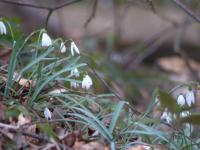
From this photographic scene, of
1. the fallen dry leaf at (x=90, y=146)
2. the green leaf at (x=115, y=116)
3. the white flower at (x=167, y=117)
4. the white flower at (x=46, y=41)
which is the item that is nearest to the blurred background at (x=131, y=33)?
the white flower at (x=167, y=117)

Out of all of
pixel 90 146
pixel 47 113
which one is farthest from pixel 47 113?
pixel 90 146

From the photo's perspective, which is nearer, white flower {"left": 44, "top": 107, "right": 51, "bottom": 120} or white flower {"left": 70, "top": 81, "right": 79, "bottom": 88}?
white flower {"left": 44, "top": 107, "right": 51, "bottom": 120}

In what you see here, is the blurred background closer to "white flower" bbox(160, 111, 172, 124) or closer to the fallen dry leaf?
"white flower" bbox(160, 111, 172, 124)

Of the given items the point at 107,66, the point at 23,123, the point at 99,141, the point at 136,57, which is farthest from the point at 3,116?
the point at 136,57

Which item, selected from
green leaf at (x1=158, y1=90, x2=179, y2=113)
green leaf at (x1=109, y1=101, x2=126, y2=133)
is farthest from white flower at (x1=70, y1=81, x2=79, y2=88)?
green leaf at (x1=158, y1=90, x2=179, y2=113)

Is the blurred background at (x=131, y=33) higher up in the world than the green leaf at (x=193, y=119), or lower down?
lower down

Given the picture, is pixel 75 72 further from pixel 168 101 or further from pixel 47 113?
pixel 168 101

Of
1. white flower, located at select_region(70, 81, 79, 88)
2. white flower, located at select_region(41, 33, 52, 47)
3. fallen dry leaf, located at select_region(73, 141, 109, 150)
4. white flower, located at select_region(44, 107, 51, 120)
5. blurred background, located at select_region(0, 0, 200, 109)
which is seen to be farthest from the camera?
blurred background, located at select_region(0, 0, 200, 109)

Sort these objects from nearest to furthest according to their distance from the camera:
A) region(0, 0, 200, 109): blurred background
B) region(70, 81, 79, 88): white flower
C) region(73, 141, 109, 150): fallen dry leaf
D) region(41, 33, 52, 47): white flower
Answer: region(73, 141, 109, 150): fallen dry leaf < region(41, 33, 52, 47): white flower < region(70, 81, 79, 88): white flower < region(0, 0, 200, 109): blurred background

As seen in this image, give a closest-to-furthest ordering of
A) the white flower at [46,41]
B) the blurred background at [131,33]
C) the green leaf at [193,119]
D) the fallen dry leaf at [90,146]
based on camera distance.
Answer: the green leaf at [193,119], the fallen dry leaf at [90,146], the white flower at [46,41], the blurred background at [131,33]

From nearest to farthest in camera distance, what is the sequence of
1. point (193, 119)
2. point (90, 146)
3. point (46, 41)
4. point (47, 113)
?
1. point (193, 119)
2. point (90, 146)
3. point (47, 113)
4. point (46, 41)

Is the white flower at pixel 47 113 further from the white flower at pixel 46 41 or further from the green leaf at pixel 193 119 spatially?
the green leaf at pixel 193 119
